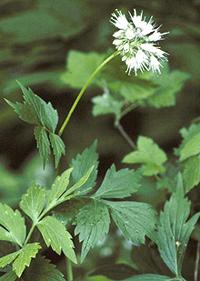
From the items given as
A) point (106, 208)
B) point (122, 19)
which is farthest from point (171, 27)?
point (106, 208)

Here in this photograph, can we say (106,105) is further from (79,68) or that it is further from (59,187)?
(59,187)

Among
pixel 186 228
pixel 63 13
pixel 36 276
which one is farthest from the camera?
pixel 63 13

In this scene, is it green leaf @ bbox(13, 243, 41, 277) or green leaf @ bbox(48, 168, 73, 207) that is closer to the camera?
green leaf @ bbox(13, 243, 41, 277)

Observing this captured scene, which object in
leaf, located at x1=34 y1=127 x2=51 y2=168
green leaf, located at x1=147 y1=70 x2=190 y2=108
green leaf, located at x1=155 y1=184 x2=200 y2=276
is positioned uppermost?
green leaf, located at x1=147 y1=70 x2=190 y2=108

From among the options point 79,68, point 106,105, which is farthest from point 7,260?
point 79,68

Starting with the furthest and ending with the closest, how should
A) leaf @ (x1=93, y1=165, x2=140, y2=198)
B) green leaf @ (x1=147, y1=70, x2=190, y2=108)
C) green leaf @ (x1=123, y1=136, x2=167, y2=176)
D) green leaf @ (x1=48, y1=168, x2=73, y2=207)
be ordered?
green leaf @ (x1=147, y1=70, x2=190, y2=108), green leaf @ (x1=123, y1=136, x2=167, y2=176), leaf @ (x1=93, y1=165, x2=140, y2=198), green leaf @ (x1=48, y1=168, x2=73, y2=207)

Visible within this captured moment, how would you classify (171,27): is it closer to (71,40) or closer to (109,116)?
(71,40)

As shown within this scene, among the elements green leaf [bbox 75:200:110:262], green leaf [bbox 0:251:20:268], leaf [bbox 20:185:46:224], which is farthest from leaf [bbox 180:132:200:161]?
green leaf [bbox 0:251:20:268]

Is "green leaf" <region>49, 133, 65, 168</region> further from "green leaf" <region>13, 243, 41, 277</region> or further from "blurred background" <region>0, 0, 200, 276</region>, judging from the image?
"blurred background" <region>0, 0, 200, 276</region>
